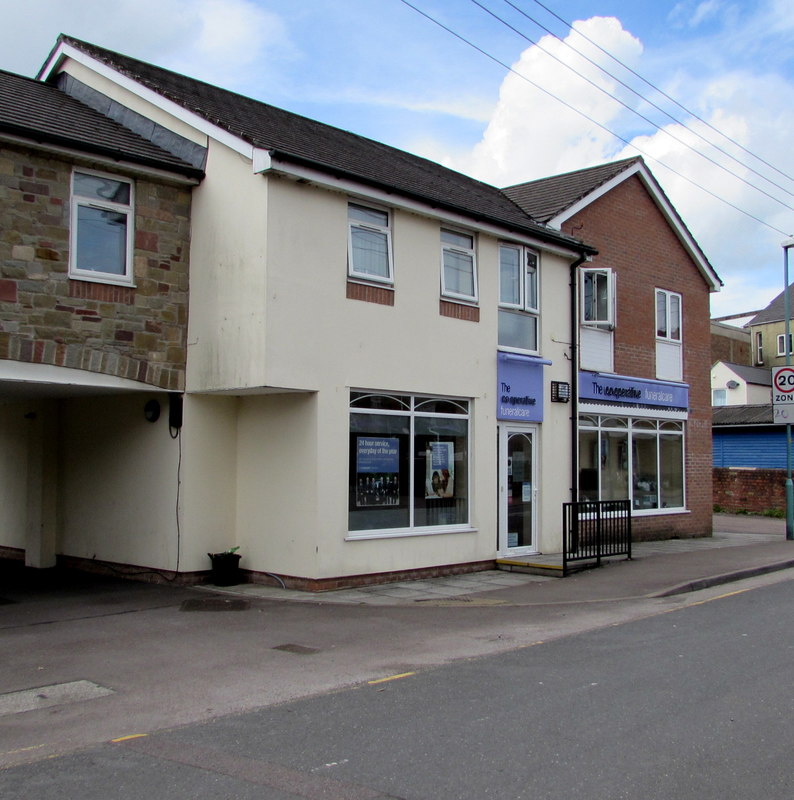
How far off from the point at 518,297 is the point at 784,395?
8377mm

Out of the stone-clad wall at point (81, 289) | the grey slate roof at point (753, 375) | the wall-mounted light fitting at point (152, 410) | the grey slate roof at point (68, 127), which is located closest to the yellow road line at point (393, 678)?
the stone-clad wall at point (81, 289)

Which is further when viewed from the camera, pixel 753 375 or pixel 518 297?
pixel 753 375

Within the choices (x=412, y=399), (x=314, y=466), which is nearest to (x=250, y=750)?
(x=314, y=466)

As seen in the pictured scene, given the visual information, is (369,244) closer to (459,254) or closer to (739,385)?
(459,254)

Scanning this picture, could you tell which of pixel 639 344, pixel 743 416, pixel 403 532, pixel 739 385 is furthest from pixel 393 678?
pixel 739 385

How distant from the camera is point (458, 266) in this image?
47.1 feet

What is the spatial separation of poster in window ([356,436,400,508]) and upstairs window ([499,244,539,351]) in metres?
3.13

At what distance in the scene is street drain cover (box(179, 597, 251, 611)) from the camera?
1084 centimetres

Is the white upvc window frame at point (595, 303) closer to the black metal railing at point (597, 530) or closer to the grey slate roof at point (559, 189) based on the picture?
the grey slate roof at point (559, 189)

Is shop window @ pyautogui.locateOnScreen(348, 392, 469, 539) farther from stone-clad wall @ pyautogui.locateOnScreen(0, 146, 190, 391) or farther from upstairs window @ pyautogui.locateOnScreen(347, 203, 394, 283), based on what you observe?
stone-clad wall @ pyautogui.locateOnScreen(0, 146, 190, 391)

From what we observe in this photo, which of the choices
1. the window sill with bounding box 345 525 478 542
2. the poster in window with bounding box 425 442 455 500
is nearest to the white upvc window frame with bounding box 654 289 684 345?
the poster in window with bounding box 425 442 455 500

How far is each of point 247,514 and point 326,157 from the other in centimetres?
542


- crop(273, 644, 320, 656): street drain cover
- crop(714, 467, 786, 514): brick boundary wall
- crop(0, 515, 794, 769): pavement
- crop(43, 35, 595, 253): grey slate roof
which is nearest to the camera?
crop(0, 515, 794, 769): pavement

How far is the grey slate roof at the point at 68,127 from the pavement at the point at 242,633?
5.84 m
